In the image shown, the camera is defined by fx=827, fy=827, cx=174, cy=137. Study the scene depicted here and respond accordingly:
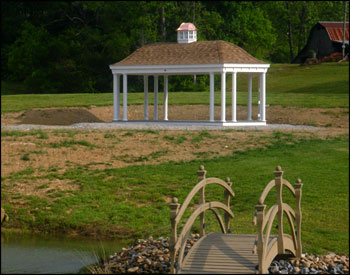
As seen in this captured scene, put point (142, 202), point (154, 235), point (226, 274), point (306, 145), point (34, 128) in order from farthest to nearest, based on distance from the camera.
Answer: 1. point (34, 128)
2. point (306, 145)
3. point (142, 202)
4. point (154, 235)
5. point (226, 274)

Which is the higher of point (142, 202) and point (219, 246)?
point (219, 246)

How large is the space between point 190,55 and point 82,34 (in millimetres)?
17345

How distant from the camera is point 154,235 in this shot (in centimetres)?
1708

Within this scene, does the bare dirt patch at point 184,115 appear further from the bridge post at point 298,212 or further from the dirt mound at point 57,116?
the bridge post at point 298,212

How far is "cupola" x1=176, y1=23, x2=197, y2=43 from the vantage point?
113 feet

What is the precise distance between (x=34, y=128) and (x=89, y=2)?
1904cm

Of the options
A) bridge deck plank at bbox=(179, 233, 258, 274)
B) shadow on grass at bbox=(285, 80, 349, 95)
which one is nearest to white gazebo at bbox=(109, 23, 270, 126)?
shadow on grass at bbox=(285, 80, 349, 95)

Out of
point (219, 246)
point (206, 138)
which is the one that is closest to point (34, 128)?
point (206, 138)

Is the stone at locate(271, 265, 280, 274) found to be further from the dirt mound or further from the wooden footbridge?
the dirt mound

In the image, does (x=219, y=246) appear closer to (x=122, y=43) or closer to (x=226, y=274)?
(x=226, y=274)

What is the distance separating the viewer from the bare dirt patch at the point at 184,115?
32062 millimetres

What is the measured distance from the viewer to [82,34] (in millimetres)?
47906

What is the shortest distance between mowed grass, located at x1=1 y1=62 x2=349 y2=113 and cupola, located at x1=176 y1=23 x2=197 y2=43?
356 cm

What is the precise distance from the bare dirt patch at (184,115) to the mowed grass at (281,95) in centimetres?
71
